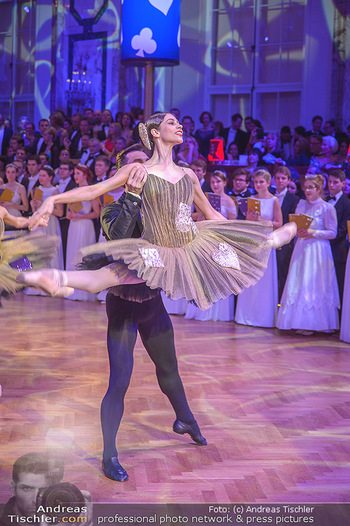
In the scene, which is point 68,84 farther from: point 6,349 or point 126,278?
point 126,278

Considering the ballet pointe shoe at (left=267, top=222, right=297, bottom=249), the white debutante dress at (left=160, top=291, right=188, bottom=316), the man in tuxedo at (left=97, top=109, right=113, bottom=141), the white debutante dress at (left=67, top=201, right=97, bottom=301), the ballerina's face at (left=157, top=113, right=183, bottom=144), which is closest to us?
the ballerina's face at (left=157, top=113, right=183, bottom=144)

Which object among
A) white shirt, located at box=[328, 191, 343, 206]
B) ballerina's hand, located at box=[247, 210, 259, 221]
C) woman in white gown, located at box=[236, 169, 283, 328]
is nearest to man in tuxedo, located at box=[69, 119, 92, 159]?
woman in white gown, located at box=[236, 169, 283, 328]

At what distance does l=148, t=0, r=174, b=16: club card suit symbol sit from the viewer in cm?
790

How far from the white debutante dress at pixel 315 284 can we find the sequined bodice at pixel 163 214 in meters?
3.60

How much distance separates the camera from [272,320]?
7.34 m

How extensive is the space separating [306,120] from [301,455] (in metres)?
10.4

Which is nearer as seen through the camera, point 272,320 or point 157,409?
point 157,409

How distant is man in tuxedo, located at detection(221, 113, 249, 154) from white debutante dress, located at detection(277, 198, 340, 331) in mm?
4350

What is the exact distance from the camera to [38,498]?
8.95 ft

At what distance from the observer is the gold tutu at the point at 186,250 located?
10.6 ft

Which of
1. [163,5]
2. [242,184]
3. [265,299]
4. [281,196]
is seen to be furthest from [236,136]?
[265,299]

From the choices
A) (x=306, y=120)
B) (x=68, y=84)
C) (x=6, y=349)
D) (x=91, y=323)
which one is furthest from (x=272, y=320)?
(x=68, y=84)

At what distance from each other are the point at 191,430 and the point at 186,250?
3.47 ft

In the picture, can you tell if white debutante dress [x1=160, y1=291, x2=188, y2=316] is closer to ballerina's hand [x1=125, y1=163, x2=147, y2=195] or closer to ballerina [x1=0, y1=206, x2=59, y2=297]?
ballerina [x1=0, y1=206, x2=59, y2=297]
